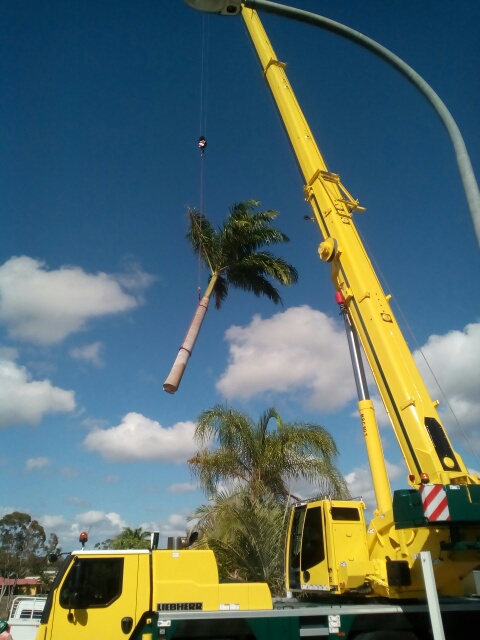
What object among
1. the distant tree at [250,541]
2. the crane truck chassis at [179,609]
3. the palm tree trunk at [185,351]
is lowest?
the crane truck chassis at [179,609]

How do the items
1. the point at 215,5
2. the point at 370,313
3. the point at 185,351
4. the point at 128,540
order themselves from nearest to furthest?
the point at 215,5, the point at 370,313, the point at 185,351, the point at 128,540

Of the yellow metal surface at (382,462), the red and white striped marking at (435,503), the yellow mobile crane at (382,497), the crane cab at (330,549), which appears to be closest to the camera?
the red and white striped marking at (435,503)

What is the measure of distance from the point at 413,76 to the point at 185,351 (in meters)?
11.3

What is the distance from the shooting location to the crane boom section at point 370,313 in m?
7.82

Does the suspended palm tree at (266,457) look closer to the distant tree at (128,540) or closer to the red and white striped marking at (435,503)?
the red and white striped marking at (435,503)

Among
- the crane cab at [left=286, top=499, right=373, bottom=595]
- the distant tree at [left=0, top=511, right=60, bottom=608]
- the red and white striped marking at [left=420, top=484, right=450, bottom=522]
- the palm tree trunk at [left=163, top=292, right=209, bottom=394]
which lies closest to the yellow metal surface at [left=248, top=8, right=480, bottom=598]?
the crane cab at [left=286, top=499, right=373, bottom=595]

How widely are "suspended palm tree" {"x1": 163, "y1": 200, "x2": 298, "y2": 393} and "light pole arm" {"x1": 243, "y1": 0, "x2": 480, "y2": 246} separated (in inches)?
505

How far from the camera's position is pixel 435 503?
6824mm

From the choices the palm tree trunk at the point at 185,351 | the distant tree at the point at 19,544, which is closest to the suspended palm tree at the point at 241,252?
the palm tree trunk at the point at 185,351

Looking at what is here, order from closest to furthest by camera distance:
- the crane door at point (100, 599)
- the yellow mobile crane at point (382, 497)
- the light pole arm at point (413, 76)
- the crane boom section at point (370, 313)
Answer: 1. the light pole arm at point (413, 76)
2. the crane door at point (100, 599)
3. the yellow mobile crane at point (382, 497)
4. the crane boom section at point (370, 313)

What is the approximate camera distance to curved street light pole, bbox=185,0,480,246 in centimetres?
493

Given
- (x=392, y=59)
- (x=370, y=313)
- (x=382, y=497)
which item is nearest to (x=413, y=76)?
(x=392, y=59)

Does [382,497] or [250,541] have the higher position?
[250,541]

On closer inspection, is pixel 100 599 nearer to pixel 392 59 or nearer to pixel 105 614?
pixel 105 614
